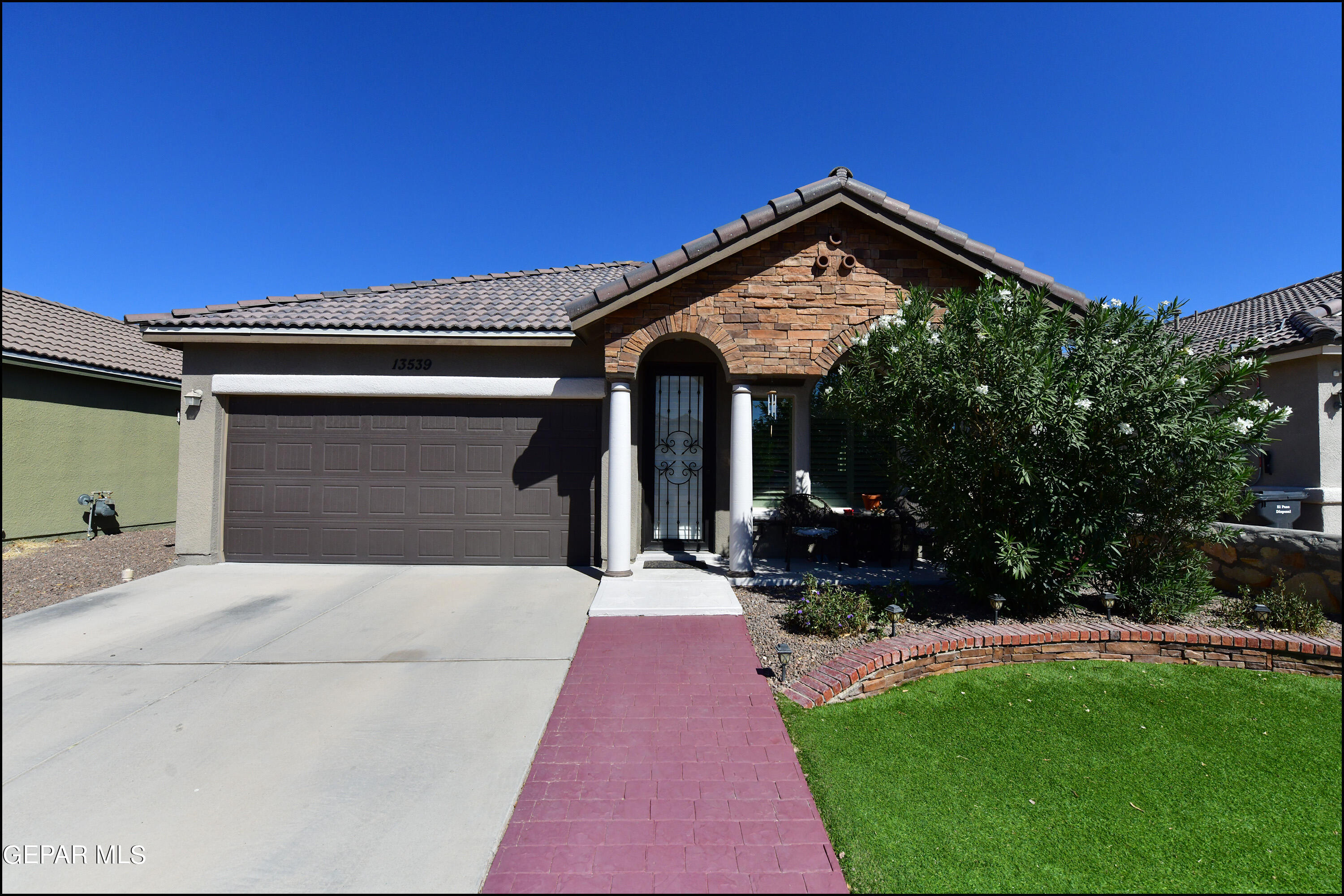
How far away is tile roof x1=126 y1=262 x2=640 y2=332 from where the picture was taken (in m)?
8.09

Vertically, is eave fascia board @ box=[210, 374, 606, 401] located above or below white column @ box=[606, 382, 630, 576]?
above

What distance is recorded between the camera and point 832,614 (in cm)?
523

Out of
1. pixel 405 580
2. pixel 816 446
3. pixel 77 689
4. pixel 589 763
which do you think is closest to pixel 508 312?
pixel 405 580

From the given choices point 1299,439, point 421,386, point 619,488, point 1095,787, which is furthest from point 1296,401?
point 421,386

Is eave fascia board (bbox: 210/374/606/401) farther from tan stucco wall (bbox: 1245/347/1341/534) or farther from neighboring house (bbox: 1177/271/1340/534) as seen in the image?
tan stucco wall (bbox: 1245/347/1341/534)

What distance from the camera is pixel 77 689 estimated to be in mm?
3537

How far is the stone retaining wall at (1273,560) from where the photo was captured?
10.6 feet

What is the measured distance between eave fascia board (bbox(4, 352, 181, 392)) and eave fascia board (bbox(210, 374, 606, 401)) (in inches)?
48.9

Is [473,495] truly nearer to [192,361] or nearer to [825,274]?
[192,361]

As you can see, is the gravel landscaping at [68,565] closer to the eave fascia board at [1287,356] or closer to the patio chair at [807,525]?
the patio chair at [807,525]

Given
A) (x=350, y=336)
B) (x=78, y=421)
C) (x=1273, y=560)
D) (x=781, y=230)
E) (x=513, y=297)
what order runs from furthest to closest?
(x=513, y=297), (x=350, y=336), (x=781, y=230), (x=1273, y=560), (x=78, y=421)

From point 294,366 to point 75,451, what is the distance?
16.1 feet

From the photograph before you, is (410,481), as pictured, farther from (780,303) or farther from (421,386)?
(780,303)

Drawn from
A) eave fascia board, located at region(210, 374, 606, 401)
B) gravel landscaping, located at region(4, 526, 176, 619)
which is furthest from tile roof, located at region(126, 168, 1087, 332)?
gravel landscaping, located at region(4, 526, 176, 619)
